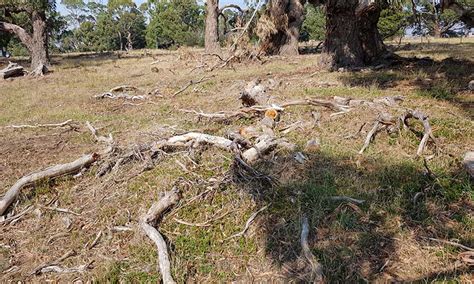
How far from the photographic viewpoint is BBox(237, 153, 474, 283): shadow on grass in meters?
2.43

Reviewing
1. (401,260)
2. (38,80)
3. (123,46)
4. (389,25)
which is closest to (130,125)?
(401,260)

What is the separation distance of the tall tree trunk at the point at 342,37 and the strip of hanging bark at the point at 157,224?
6.48 meters

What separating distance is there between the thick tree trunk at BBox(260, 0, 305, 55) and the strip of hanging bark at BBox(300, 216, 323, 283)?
463 inches

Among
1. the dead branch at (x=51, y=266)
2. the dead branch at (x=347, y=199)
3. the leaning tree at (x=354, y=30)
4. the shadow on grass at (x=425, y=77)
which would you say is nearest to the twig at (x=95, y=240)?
the dead branch at (x=51, y=266)

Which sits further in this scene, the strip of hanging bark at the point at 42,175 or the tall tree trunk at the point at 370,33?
the tall tree trunk at the point at 370,33

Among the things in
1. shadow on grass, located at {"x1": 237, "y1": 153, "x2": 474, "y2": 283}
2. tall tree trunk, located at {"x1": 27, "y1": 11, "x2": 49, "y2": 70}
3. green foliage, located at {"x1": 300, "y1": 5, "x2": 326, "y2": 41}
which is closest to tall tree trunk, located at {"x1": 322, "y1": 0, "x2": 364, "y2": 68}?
shadow on grass, located at {"x1": 237, "y1": 153, "x2": 474, "y2": 283}

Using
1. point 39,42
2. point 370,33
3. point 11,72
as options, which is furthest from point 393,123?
point 39,42

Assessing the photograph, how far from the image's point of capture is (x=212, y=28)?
1516 centimetres

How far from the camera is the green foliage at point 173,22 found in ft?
151

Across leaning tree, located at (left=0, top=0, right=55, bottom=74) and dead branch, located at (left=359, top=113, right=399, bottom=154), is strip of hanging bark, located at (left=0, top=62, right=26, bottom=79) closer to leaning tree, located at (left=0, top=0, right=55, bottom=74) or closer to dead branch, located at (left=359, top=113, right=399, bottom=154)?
leaning tree, located at (left=0, top=0, right=55, bottom=74)

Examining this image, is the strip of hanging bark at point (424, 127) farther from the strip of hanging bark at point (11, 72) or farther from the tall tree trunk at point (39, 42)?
the tall tree trunk at point (39, 42)

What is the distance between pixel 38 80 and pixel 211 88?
262 inches

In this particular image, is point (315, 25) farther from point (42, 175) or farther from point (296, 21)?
point (42, 175)

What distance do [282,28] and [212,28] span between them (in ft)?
9.40
